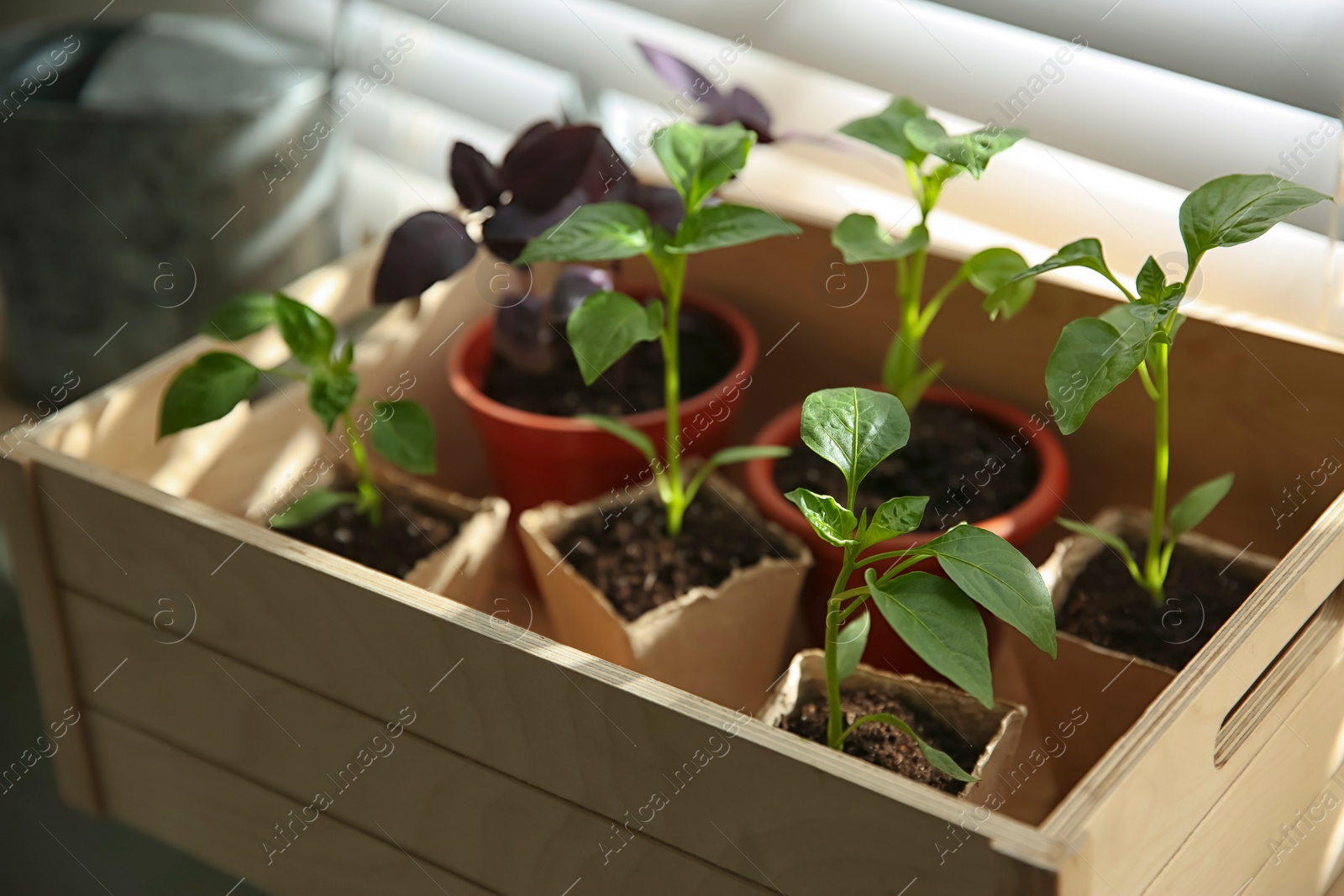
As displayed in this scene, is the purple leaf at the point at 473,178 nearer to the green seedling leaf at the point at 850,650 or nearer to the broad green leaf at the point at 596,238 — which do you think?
the broad green leaf at the point at 596,238

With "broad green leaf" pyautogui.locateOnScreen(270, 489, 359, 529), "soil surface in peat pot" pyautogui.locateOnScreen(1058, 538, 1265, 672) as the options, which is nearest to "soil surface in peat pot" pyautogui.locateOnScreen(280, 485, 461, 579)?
"broad green leaf" pyautogui.locateOnScreen(270, 489, 359, 529)

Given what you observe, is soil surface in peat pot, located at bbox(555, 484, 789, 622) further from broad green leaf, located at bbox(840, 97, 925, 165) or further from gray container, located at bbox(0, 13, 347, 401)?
gray container, located at bbox(0, 13, 347, 401)

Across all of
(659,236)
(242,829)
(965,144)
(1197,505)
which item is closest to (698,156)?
(659,236)

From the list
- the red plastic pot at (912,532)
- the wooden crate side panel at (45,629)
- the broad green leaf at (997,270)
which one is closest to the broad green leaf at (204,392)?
the wooden crate side panel at (45,629)

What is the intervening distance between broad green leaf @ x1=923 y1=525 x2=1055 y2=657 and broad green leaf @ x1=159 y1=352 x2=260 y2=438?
45 cm

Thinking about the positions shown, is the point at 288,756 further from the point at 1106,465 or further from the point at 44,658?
the point at 1106,465

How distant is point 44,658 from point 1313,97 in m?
1.00

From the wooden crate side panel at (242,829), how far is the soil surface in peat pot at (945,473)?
1.19 ft

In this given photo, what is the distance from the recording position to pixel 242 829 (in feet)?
2.76

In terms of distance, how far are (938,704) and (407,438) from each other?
0.38 meters

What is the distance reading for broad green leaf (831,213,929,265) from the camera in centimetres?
76

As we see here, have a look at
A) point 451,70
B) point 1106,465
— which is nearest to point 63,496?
point 1106,465

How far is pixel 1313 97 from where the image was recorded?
0.92m

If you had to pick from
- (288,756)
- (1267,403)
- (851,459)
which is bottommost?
(288,756)
